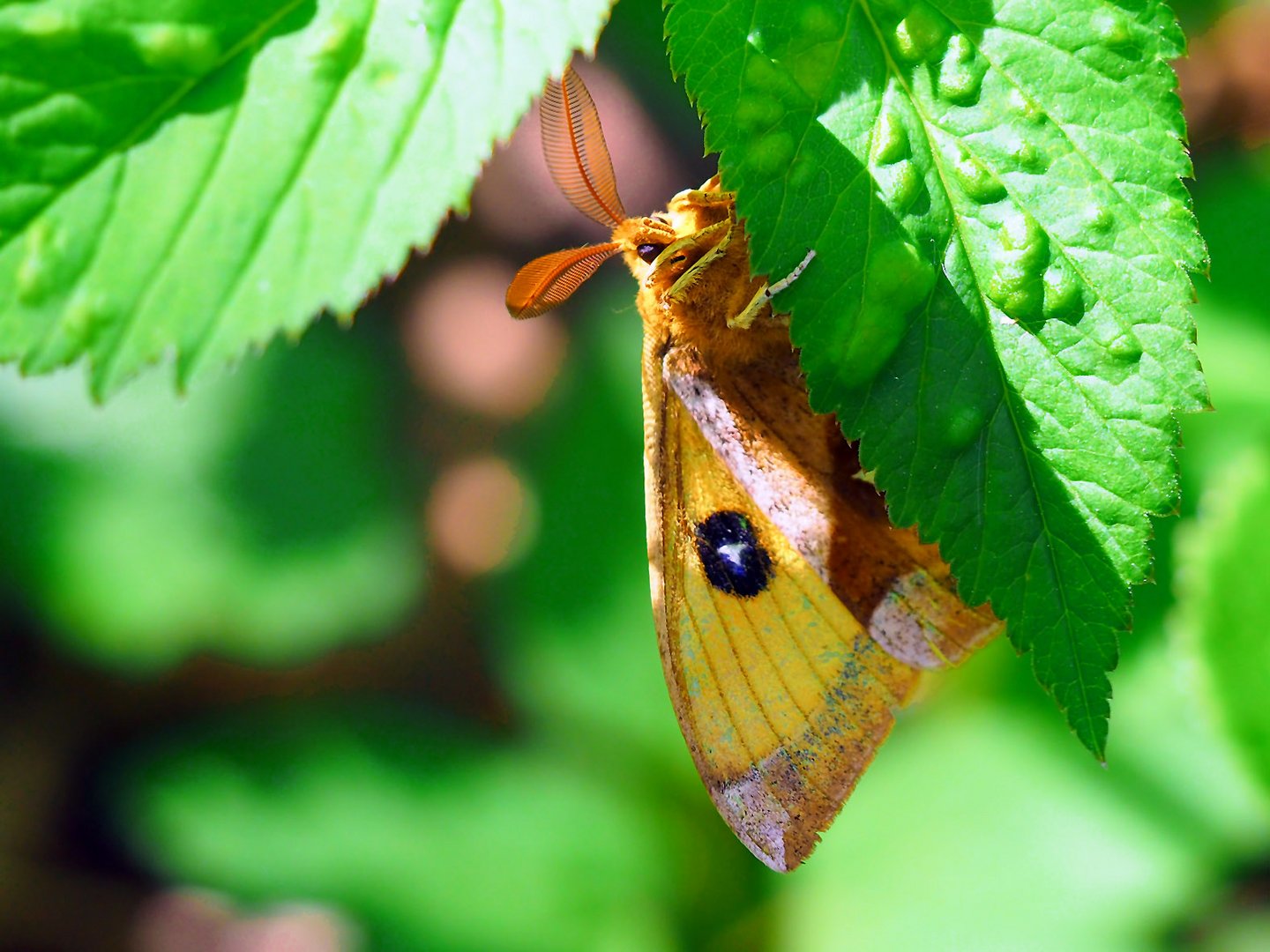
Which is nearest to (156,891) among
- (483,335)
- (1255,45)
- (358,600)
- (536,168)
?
(358,600)

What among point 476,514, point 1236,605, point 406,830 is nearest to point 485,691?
point 406,830

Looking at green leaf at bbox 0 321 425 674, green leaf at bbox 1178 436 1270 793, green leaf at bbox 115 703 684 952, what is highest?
green leaf at bbox 1178 436 1270 793

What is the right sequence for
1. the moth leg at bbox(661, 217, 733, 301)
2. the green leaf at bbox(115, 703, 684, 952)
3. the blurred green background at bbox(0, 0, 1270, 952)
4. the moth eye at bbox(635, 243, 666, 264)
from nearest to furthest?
1. the moth leg at bbox(661, 217, 733, 301)
2. the moth eye at bbox(635, 243, 666, 264)
3. the blurred green background at bbox(0, 0, 1270, 952)
4. the green leaf at bbox(115, 703, 684, 952)

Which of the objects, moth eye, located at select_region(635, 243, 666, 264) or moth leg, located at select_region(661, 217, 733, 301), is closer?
moth leg, located at select_region(661, 217, 733, 301)

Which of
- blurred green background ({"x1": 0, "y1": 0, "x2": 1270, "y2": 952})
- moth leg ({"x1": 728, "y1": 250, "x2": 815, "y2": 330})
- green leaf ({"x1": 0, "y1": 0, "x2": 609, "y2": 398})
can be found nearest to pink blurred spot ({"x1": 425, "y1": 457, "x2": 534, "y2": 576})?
blurred green background ({"x1": 0, "y1": 0, "x2": 1270, "y2": 952})

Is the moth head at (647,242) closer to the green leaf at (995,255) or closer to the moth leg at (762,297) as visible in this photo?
the moth leg at (762,297)

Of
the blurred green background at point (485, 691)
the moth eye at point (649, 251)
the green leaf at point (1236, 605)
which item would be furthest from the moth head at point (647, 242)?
the blurred green background at point (485, 691)

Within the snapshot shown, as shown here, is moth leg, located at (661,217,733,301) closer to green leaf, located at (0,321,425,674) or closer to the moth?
the moth
